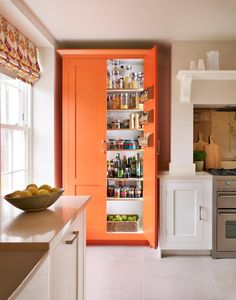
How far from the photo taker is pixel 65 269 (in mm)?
1558

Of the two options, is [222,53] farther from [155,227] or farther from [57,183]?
[57,183]

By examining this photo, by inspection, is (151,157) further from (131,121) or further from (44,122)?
(44,122)

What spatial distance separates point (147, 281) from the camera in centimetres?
286

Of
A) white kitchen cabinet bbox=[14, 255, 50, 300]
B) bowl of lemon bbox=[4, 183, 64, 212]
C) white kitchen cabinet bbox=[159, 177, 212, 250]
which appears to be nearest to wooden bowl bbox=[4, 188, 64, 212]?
bowl of lemon bbox=[4, 183, 64, 212]

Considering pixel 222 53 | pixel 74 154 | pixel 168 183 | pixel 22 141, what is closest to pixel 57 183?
pixel 74 154

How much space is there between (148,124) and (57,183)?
127cm

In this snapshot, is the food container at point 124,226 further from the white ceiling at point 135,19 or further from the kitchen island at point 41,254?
the white ceiling at point 135,19

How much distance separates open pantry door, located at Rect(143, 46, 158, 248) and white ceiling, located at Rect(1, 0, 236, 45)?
0.29 metres

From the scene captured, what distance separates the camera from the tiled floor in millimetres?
2629

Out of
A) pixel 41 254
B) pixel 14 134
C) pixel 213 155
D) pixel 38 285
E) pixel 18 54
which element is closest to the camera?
pixel 38 285

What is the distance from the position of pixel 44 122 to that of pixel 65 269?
234 cm

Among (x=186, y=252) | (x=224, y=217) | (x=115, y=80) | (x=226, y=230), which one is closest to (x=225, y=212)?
(x=224, y=217)

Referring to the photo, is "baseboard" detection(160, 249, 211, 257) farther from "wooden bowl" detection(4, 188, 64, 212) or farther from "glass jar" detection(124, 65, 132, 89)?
"wooden bowl" detection(4, 188, 64, 212)

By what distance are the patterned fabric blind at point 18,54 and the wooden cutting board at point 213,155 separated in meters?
2.17
